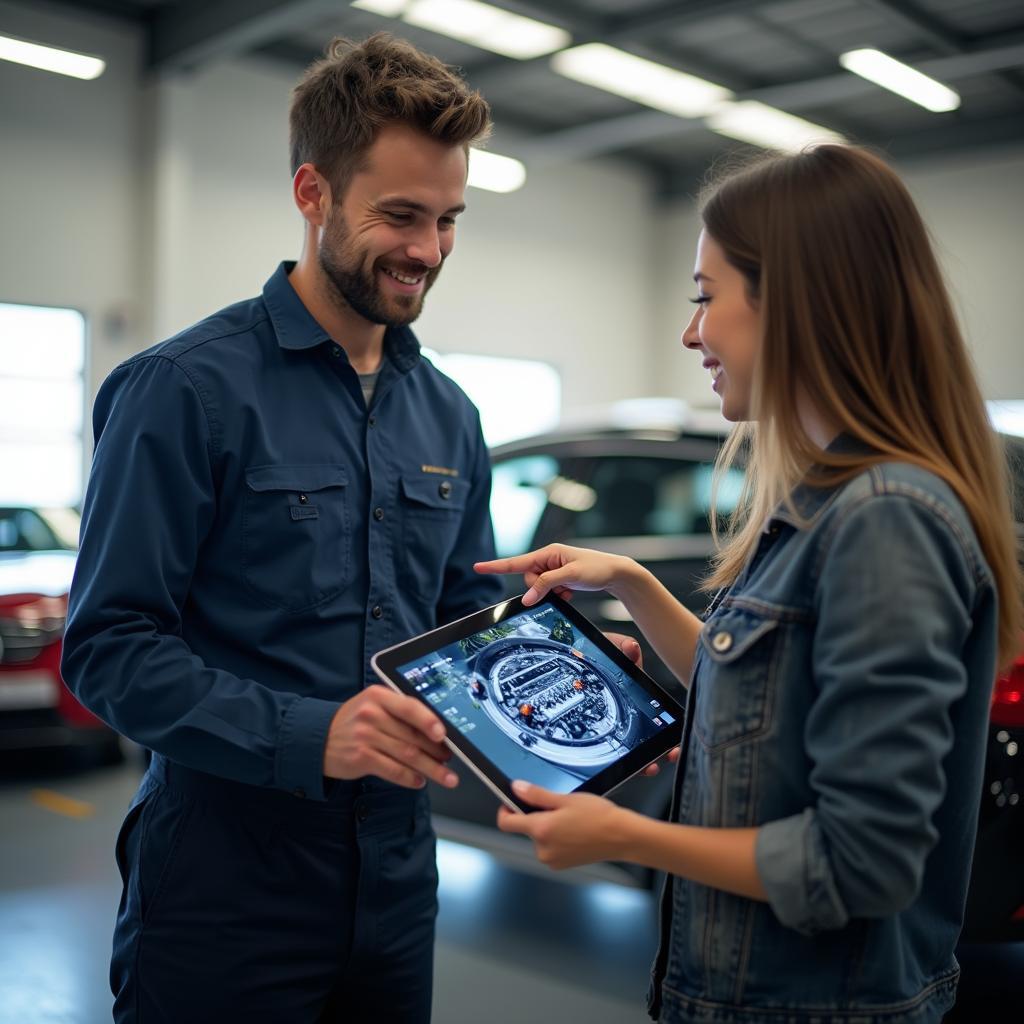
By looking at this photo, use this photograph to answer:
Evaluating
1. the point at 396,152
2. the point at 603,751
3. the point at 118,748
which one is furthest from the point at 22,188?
the point at 603,751

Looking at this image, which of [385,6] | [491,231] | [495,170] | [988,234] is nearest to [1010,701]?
[385,6]

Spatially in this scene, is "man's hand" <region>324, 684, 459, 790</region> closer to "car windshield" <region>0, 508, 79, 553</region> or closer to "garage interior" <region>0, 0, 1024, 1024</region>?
"garage interior" <region>0, 0, 1024, 1024</region>

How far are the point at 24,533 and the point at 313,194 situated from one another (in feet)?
14.5

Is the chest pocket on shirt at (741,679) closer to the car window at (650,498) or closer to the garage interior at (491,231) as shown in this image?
the garage interior at (491,231)

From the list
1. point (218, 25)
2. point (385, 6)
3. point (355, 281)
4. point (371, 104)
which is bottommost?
point (355, 281)

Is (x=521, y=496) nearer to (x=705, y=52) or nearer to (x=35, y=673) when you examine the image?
(x=35, y=673)

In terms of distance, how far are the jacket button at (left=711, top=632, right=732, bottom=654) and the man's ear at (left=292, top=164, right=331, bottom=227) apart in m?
0.94

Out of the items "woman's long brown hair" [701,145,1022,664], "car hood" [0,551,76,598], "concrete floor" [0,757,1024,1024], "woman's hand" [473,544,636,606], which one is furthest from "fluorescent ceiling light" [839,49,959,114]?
"woman's long brown hair" [701,145,1022,664]

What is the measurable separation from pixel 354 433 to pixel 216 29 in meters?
6.51

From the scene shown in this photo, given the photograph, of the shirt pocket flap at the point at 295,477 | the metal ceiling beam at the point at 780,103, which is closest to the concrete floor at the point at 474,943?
the shirt pocket flap at the point at 295,477

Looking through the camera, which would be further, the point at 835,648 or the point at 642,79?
the point at 642,79

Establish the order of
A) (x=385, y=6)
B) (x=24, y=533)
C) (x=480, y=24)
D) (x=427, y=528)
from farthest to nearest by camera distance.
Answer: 1. (x=480, y=24)
2. (x=385, y=6)
3. (x=24, y=533)
4. (x=427, y=528)

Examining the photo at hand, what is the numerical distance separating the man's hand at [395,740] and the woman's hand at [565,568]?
307mm

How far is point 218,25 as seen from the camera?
7.17 metres
